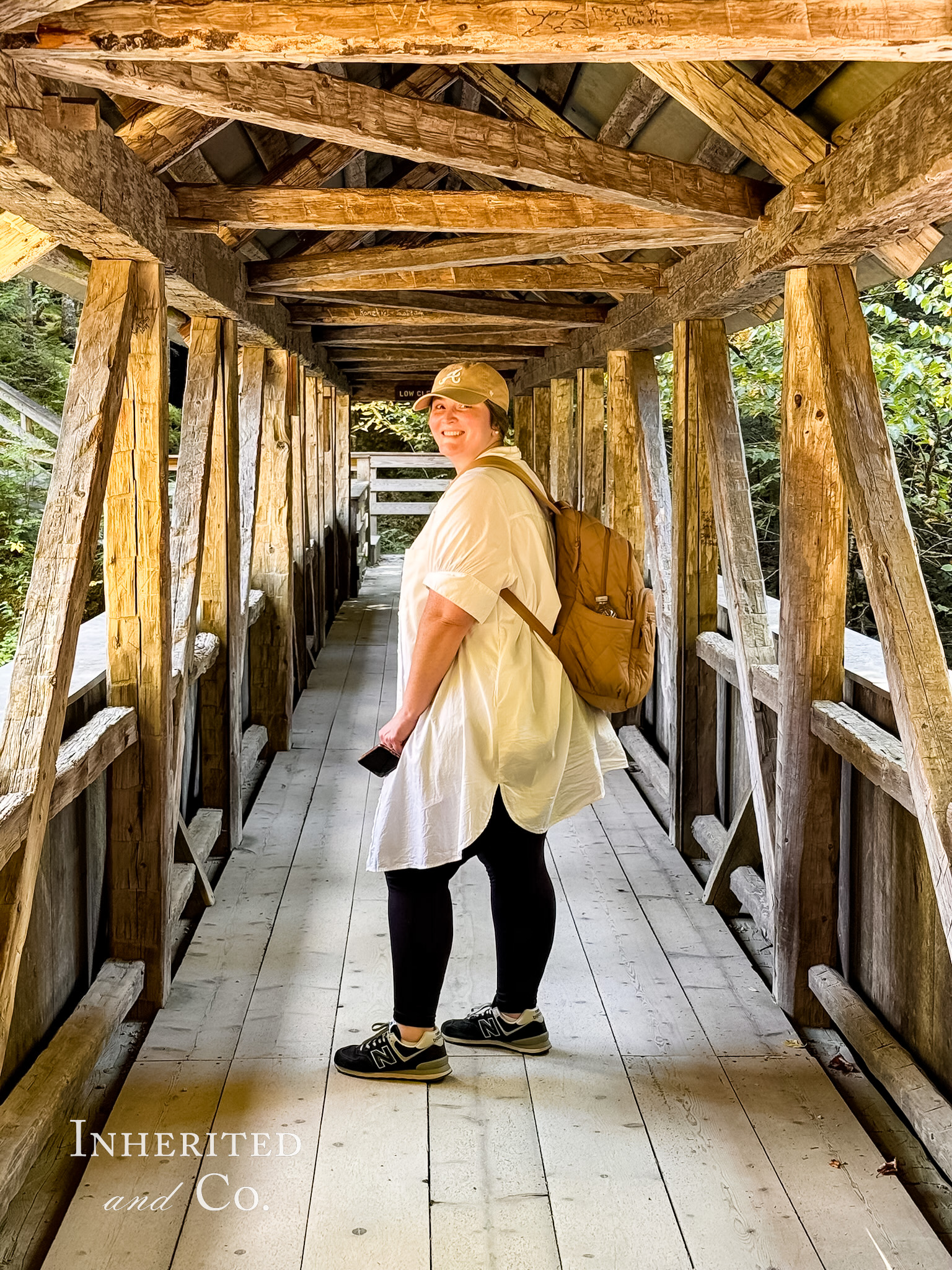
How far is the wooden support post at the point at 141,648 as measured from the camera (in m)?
3.38

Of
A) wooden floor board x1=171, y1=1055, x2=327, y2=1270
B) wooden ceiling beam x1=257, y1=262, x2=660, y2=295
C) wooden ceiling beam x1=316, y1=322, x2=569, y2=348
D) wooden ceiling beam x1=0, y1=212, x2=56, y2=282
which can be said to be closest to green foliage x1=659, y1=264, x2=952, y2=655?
wooden ceiling beam x1=316, y1=322, x2=569, y2=348

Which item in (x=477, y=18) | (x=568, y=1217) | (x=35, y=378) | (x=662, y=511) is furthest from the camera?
(x=35, y=378)

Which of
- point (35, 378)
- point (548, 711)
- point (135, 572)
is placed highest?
point (35, 378)

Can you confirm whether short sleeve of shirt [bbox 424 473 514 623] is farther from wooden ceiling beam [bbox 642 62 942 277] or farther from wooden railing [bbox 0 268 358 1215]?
wooden ceiling beam [bbox 642 62 942 277]

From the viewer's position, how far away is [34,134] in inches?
87.3

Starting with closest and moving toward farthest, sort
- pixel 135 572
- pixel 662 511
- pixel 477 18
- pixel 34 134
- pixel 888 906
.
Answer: pixel 477 18 → pixel 34 134 → pixel 888 906 → pixel 135 572 → pixel 662 511

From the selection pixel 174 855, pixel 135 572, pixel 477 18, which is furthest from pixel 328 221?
pixel 174 855

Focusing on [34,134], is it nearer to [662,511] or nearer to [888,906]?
[888,906]

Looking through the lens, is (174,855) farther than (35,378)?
No

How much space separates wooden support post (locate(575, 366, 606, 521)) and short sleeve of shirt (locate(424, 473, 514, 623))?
15.8 ft

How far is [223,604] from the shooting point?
4.88 metres

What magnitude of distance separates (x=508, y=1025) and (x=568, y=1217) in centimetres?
72

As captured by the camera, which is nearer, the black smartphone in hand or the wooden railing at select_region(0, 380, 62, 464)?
the black smartphone in hand

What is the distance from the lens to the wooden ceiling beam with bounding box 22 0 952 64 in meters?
1.98
